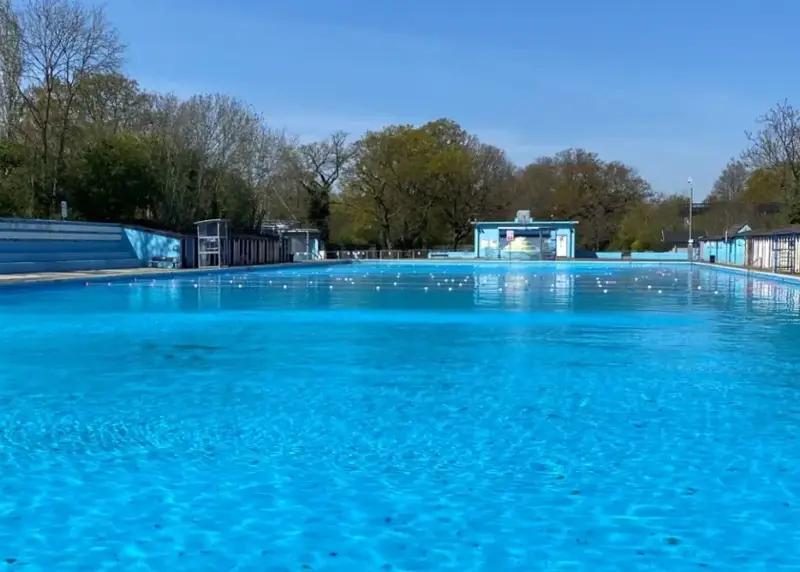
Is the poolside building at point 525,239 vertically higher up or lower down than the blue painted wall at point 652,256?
higher up

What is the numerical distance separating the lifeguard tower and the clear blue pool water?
20.3 metres

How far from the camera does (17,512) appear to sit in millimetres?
4086

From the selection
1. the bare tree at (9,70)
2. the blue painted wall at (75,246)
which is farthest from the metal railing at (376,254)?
the bare tree at (9,70)

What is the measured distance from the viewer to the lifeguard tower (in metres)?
31.5

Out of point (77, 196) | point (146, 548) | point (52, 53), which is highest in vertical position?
point (52, 53)

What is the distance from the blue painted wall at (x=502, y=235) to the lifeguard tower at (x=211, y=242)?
23664mm

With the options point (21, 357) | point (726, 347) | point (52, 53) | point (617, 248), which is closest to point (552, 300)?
point (726, 347)

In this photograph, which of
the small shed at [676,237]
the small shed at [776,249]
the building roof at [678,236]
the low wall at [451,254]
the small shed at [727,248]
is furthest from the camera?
the building roof at [678,236]

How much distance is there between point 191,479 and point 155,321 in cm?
900

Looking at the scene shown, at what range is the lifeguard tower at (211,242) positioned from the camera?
31500 millimetres

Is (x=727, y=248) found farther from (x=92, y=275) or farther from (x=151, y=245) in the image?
(x=92, y=275)

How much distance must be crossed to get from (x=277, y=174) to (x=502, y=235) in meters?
15.6

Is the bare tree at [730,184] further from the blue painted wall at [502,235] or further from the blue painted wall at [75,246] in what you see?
the blue painted wall at [75,246]

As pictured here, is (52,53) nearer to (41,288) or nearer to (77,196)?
(77,196)
